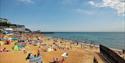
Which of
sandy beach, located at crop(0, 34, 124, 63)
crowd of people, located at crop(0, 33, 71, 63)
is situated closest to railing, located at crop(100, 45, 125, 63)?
sandy beach, located at crop(0, 34, 124, 63)

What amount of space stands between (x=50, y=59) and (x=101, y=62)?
5.55 m

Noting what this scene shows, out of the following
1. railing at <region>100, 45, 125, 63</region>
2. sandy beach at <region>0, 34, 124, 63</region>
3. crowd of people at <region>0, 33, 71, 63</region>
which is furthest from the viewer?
sandy beach at <region>0, 34, 124, 63</region>

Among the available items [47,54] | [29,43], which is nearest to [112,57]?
[47,54]

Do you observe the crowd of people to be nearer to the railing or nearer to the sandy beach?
the sandy beach

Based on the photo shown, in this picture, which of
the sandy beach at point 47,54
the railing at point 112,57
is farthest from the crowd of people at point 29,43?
the railing at point 112,57

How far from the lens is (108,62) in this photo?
2028 cm

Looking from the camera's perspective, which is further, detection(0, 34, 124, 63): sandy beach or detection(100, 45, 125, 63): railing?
detection(0, 34, 124, 63): sandy beach

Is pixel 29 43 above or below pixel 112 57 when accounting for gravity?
above

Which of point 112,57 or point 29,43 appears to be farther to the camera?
point 29,43

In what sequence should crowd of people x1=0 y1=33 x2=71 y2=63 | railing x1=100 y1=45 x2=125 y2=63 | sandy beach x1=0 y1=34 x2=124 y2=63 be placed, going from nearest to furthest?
railing x1=100 y1=45 x2=125 y2=63 < crowd of people x1=0 y1=33 x2=71 y2=63 < sandy beach x1=0 y1=34 x2=124 y2=63

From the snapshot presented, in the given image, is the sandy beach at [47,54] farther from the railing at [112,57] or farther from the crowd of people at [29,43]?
the railing at [112,57]

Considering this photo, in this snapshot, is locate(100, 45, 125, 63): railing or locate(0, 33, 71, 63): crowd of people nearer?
locate(100, 45, 125, 63): railing

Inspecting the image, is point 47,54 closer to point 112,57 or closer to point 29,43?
point 112,57

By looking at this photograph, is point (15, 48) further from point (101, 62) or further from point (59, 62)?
point (101, 62)
